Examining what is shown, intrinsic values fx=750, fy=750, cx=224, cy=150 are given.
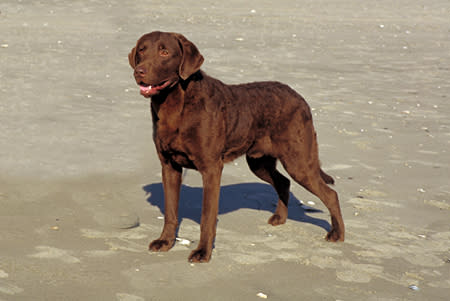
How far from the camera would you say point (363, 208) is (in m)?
7.52

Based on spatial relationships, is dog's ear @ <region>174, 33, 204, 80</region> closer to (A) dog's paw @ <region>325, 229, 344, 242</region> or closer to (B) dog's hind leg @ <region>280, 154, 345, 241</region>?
(B) dog's hind leg @ <region>280, 154, 345, 241</region>

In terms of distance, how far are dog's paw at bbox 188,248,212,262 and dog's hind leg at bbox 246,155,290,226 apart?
1.29 metres

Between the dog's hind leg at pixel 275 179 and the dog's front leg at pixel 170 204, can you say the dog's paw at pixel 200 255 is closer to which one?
the dog's front leg at pixel 170 204

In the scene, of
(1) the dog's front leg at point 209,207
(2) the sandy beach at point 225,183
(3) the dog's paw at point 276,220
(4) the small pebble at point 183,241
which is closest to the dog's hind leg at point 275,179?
(3) the dog's paw at point 276,220

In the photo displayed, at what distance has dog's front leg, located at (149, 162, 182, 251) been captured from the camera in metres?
6.03

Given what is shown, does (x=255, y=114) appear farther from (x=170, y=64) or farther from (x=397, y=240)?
(x=397, y=240)

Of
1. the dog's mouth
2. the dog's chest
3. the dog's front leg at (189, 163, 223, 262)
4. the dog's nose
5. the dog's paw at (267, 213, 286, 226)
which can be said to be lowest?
the dog's paw at (267, 213, 286, 226)

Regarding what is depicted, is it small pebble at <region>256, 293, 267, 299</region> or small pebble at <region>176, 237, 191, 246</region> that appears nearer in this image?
small pebble at <region>256, 293, 267, 299</region>

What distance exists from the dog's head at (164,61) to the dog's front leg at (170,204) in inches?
29.4

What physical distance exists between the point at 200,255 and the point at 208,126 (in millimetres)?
992

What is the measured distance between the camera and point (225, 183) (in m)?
8.20

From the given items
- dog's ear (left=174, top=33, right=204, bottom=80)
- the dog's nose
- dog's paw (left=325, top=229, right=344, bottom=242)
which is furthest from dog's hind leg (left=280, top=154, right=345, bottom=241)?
the dog's nose

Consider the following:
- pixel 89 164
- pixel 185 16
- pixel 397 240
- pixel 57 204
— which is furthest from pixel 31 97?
pixel 185 16

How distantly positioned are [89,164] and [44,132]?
4.71ft
